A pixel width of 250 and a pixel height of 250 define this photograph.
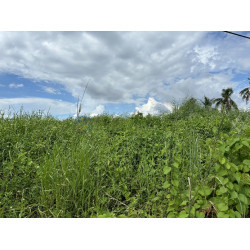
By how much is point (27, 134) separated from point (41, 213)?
6.43 feet

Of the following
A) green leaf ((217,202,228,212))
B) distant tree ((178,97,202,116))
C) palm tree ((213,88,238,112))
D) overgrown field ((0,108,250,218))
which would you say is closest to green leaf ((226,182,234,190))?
overgrown field ((0,108,250,218))

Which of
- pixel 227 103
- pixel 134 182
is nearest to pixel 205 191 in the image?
pixel 134 182

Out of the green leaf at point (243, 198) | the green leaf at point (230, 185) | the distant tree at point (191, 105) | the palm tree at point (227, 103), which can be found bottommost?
the green leaf at point (243, 198)

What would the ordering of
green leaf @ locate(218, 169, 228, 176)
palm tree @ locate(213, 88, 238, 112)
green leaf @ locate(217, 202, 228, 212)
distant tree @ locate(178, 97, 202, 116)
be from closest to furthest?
1. green leaf @ locate(217, 202, 228, 212)
2. green leaf @ locate(218, 169, 228, 176)
3. palm tree @ locate(213, 88, 238, 112)
4. distant tree @ locate(178, 97, 202, 116)

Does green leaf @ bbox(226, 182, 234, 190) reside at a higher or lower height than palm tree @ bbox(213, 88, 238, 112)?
lower

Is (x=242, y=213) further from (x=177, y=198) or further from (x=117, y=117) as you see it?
(x=117, y=117)

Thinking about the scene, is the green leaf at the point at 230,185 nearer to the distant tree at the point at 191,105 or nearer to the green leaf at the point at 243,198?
the green leaf at the point at 243,198

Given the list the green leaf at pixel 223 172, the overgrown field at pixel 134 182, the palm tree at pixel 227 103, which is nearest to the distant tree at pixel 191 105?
the palm tree at pixel 227 103

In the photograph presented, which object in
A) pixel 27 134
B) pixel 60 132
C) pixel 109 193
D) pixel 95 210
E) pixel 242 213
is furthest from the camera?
pixel 60 132

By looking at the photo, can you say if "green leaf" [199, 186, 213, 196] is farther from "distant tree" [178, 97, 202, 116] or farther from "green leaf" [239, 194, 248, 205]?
"distant tree" [178, 97, 202, 116]

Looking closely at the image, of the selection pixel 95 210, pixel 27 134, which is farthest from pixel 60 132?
pixel 95 210

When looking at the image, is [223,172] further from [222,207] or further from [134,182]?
[134,182]

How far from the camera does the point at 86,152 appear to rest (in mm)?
2449

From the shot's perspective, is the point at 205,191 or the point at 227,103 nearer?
the point at 205,191
